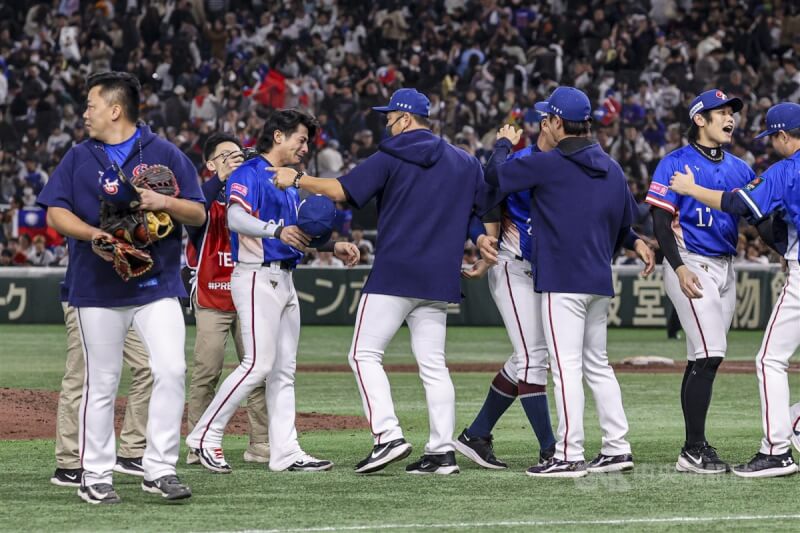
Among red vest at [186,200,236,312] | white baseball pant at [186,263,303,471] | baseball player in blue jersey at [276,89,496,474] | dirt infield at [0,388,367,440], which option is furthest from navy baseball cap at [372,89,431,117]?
dirt infield at [0,388,367,440]

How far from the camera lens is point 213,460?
757 centimetres

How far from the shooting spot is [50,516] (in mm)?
6156

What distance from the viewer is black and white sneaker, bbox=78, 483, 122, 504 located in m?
6.45

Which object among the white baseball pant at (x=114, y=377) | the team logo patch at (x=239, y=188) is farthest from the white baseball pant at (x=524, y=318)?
the white baseball pant at (x=114, y=377)

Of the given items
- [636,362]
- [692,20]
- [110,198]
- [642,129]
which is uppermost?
[692,20]

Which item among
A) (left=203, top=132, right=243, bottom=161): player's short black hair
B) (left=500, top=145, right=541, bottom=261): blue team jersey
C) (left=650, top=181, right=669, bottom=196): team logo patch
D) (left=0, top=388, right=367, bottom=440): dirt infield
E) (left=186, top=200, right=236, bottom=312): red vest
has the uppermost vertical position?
(left=203, top=132, right=243, bottom=161): player's short black hair

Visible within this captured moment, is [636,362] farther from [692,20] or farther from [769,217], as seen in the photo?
[692,20]

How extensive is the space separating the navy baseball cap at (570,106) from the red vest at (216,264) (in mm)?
2148

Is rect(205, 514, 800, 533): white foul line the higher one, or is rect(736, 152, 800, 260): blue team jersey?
rect(736, 152, 800, 260): blue team jersey

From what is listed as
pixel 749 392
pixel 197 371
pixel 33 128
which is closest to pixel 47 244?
pixel 33 128

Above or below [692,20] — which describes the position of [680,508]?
below

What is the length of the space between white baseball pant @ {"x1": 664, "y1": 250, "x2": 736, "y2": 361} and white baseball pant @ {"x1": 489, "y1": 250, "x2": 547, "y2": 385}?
0.76 metres

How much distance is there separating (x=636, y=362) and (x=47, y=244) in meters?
11.8

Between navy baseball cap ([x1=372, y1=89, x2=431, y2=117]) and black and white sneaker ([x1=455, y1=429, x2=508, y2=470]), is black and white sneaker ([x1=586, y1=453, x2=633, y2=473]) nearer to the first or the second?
black and white sneaker ([x1=455, y1=429, x2=508, y2=470])
